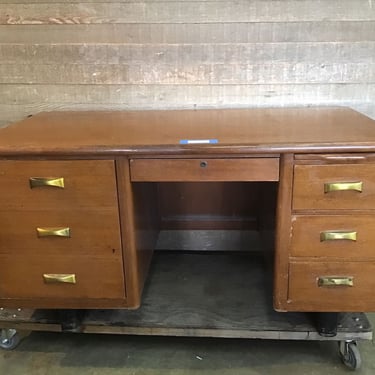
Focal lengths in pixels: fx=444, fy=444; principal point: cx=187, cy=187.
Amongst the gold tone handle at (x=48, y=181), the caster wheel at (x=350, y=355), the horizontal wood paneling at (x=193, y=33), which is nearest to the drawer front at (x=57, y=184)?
the gold tone handle at (x=48, y=181)

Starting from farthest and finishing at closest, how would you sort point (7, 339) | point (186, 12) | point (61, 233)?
1. point (186, 12)
2. point (7, 339)
3. point (61, 233)

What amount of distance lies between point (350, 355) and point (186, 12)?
135cm

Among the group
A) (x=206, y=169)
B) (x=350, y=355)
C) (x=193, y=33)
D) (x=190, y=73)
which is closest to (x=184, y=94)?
(x=190, y=73)

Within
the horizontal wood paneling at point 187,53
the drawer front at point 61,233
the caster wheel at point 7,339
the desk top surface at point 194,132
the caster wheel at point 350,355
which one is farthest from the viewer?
the horizontal wood paneling at point 187,53

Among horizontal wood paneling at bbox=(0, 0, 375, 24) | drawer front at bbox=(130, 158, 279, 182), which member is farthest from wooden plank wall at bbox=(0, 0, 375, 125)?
drawer front at bbox=(130, 158, 279, 182)

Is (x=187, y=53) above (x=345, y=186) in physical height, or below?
above

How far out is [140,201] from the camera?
146 centimetres

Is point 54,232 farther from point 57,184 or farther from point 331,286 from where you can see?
point 331,286

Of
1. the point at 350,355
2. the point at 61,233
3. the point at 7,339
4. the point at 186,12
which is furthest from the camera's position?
the point at 186,12

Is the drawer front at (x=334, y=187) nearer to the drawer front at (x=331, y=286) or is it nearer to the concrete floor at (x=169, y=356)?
the drawer front at (x=331, y=286)

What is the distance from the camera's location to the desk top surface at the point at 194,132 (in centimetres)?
120

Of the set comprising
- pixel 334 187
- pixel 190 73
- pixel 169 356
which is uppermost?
pixel 190 73

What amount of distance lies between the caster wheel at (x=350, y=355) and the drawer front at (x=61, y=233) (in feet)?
2.65

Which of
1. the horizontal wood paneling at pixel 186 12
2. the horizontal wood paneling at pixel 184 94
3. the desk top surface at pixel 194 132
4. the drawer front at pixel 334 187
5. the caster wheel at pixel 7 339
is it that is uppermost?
the horizontal wood paneling at pixel 186 12
